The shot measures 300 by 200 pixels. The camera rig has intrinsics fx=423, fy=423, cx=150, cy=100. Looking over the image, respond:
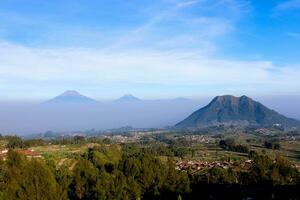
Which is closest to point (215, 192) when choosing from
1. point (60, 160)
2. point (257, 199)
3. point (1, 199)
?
point (257, 199)

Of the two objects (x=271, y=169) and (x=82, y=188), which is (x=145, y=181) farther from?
A: (x=271, y=169)

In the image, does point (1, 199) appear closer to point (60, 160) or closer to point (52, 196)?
point (52, 196)

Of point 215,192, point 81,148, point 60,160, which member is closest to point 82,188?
point 215,192

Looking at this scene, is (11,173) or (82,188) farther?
(82,188)

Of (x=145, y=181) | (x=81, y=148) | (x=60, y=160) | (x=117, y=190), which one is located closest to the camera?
(x=117, y=190)

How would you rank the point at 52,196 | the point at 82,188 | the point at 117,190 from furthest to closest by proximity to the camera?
1. the point at 82,188
2. the point at 117,190
3. the point at 52,196

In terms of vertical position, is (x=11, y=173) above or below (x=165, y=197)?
above
